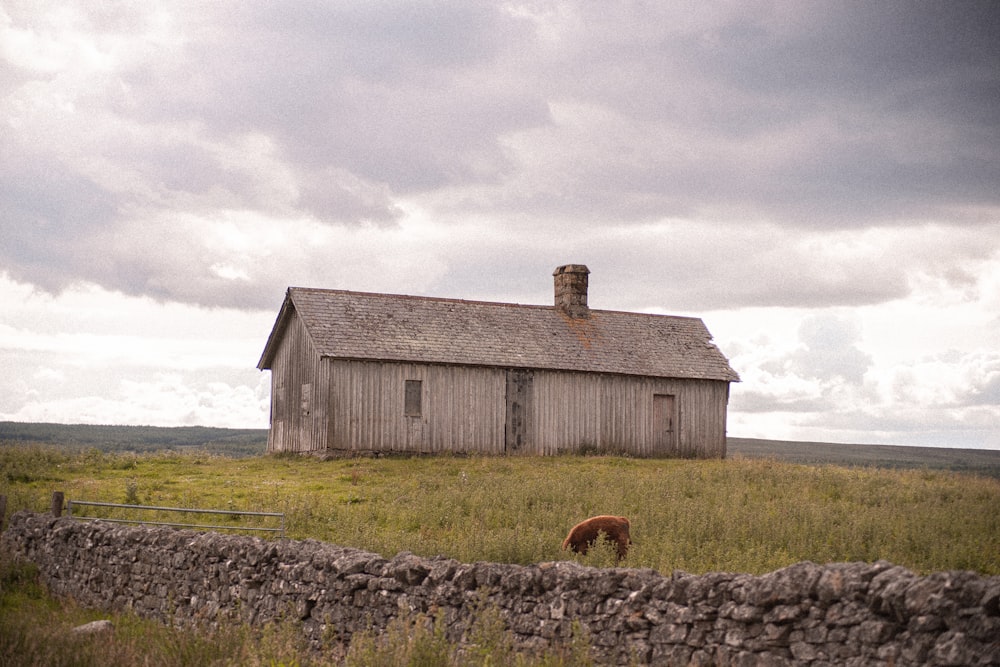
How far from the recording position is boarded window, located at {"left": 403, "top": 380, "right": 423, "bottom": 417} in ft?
114

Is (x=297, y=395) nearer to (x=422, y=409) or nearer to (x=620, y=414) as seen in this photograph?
(x=422, y=409)

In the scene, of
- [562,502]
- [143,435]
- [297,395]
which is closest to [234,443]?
[143,435]

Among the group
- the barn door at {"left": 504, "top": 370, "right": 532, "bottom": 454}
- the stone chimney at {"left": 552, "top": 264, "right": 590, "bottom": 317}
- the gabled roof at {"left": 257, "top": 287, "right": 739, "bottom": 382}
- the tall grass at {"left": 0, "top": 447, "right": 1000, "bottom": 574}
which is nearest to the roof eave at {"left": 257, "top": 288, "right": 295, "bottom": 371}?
the gabled roof at {"left": 257, "top": 287, "right": 739, "bottom": 382}

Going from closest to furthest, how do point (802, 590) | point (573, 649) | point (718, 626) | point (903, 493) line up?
1. point (802, 590)
2. point (718, 626)
3. point (573, 649)
4. point (903, 493)

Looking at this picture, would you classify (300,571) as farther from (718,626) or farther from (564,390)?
(564,390)

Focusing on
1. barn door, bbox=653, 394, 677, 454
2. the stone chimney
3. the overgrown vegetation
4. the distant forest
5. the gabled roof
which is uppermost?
the stone chimney

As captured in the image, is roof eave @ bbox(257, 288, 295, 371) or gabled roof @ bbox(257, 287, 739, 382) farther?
roof eave @ bbox(257, 288, 295, 371)

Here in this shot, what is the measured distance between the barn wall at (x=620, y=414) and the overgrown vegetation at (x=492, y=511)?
189 cm

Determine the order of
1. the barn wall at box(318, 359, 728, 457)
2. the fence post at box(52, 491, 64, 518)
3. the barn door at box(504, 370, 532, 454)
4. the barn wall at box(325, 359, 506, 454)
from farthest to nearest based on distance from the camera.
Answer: the barn door at box(504, 370, 532, 454)
the barn wall at box(318, 359, 728, 457)
the barn wall at box(325, 359, 506, 454)
the fence post at box(52, 491, 64, 518)

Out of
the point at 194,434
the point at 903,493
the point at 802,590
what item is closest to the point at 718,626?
the point at 802,590

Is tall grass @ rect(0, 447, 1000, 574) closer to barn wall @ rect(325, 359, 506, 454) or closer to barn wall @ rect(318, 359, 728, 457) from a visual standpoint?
barn wall @ rect(325, 359, 506, 454)

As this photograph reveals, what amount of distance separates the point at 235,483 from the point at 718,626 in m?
21.1

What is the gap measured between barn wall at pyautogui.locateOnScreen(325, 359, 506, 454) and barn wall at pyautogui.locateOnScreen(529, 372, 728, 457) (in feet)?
6.39

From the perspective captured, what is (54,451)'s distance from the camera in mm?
33594
